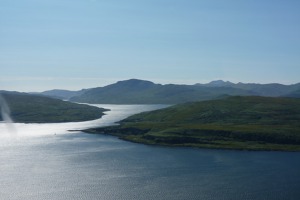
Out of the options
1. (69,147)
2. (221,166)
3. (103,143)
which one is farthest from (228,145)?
(69,147)

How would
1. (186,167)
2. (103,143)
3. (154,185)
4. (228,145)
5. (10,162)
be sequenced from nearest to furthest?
(154,185) → (186,167) → (10,162) → (228,145) → (103,143)

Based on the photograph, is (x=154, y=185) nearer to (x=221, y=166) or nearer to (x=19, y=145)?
(x=221, y=166)

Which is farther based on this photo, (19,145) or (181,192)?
(19,145)

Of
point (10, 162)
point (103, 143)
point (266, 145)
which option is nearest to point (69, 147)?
point (103, 143)

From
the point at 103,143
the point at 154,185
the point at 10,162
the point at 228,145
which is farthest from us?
the point at 103,143

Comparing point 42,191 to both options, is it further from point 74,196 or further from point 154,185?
point 154,185

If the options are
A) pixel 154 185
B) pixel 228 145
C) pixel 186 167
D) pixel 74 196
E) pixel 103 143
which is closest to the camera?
pixel 74 196
